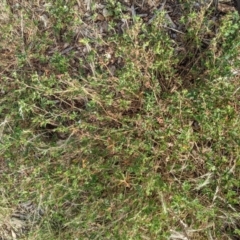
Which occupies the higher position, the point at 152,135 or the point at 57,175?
the point at 152,135

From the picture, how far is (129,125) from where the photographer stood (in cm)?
250

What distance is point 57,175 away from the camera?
2.58 meters

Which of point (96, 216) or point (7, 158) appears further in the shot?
point (7, 158)

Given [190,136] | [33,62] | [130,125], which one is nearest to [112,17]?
[33,62]

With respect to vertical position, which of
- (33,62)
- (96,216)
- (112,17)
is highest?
(112,17)

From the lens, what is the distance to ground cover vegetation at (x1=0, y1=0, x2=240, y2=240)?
2.33 meters

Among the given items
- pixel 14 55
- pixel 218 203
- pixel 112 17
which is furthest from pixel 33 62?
pixel 218 203

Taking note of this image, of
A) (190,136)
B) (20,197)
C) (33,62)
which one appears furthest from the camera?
(33,62)

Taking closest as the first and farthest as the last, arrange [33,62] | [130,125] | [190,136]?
1. [190,136]
2. [130,125]
3. [33,62]

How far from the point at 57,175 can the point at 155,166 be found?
24.1 inches

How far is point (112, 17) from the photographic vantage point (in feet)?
9.36

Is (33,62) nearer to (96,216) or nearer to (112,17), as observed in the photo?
(112,17)

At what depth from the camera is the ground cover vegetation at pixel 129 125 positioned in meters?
2.33

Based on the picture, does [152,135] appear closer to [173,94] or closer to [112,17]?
[173,94]
